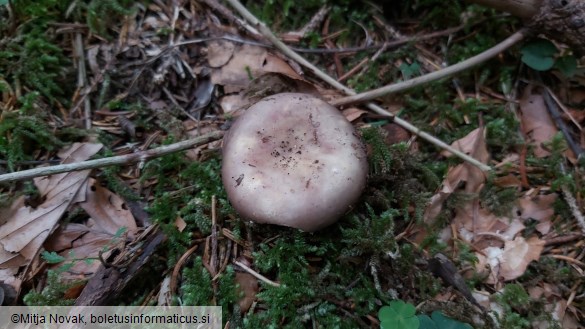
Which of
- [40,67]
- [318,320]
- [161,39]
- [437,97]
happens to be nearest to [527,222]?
[437,97]

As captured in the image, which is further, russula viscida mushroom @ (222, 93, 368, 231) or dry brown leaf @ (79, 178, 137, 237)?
dry brown leaf @ (79, 178, 137, 237)

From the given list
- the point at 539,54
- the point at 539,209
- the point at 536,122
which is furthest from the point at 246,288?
the point at 539,54

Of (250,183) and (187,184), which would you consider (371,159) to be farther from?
(187,184)

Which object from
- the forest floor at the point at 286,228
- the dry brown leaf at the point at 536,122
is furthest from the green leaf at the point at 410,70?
the dry brown leaf at the point at 536,122

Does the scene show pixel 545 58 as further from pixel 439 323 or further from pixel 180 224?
pixel 180 224

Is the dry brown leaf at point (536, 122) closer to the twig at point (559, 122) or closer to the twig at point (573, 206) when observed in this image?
the twig at point (559, 122)

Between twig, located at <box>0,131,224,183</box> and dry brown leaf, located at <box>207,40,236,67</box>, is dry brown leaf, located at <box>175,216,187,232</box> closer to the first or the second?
twig, located at <box>0,131,224,183</box>

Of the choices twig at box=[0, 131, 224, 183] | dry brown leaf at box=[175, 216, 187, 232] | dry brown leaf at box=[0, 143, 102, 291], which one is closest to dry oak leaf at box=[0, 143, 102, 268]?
dry brown leaf at box=[0, 143, 102, 291]
